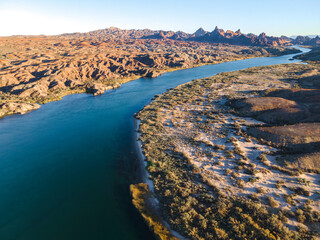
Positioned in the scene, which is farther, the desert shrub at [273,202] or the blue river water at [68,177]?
the blue river water at [68,177]

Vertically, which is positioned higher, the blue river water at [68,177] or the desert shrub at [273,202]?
the desert shrub at [273,202]

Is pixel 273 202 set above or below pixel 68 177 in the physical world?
above

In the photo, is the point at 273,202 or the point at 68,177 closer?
the point at 273,202

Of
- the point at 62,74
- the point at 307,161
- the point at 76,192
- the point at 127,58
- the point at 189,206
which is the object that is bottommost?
the point at 76,192

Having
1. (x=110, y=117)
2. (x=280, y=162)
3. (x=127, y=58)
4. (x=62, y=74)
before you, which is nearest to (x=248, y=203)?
(x=280, y=162)

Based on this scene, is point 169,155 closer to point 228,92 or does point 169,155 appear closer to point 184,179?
point 184,179

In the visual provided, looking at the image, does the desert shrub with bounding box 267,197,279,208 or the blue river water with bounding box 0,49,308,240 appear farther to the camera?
the blue river water with bounding box 0,49,308,240

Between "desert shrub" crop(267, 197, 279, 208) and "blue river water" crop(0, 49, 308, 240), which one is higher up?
"desert shrub" crop(267, 197, 279, 208)

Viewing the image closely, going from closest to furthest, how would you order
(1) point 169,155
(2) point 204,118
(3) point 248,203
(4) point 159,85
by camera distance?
1. (3) point 248,203
2. (1) point 169,155
3. (2) point 204,118
4. (4) point 159,85
